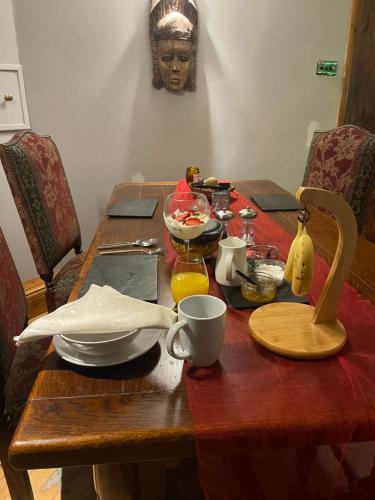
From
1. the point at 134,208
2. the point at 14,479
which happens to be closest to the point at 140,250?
the point at 134,208

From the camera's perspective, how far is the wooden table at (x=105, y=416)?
1.65 ft

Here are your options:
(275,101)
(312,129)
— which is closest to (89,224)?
(275,101)

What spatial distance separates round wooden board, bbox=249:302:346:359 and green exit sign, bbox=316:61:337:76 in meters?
2.29

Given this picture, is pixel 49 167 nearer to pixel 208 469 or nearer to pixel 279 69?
pixel 208 469

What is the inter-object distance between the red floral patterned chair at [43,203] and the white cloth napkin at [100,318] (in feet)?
2.44

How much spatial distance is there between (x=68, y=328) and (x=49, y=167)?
110cm

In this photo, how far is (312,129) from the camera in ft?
8.75

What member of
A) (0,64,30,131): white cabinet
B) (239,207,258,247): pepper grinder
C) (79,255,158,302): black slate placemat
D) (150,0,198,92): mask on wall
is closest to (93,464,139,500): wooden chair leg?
(79,255,158,302): black slate placemat

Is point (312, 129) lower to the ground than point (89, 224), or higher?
higher

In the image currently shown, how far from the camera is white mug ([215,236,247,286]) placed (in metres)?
0.86

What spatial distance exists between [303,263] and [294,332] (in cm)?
13

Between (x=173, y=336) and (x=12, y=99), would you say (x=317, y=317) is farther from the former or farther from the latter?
(x=12, y=99)

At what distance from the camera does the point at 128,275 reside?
3.17 ft

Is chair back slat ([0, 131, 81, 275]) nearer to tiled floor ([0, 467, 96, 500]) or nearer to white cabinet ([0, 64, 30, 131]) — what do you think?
white cabinet ([0, 64, 30, 131])
